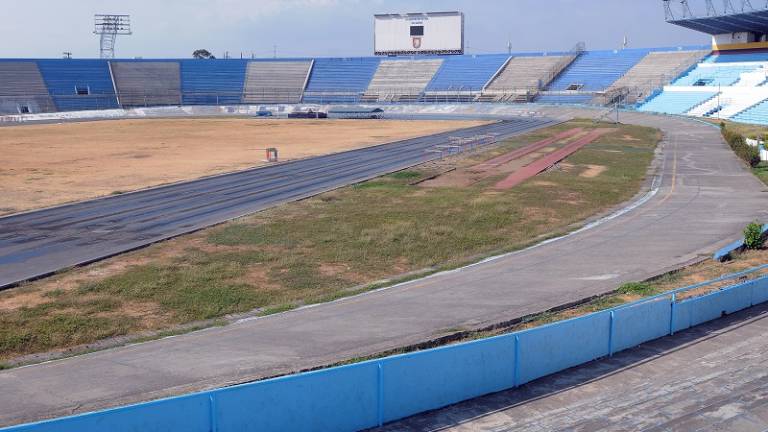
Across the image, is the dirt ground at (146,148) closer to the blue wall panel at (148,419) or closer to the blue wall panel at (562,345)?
the blue wall panel at (148,419)

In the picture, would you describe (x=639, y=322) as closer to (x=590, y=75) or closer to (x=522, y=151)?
(x=522, y=151)

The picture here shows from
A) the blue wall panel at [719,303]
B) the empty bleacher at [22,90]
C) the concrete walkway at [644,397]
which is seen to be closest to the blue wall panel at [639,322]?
the concrete walkway at [644,397]

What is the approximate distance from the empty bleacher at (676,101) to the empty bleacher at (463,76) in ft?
88.2

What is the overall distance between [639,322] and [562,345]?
248 centimetres

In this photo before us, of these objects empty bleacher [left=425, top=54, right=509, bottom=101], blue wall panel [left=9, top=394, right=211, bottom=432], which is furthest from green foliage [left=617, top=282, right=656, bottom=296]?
empty bleacher [left=425, top=54, right=509, bottom=101]

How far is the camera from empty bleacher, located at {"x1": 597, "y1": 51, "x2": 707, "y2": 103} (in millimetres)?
96625

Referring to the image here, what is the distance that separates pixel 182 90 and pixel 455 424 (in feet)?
354

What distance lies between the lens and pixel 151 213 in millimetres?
31547

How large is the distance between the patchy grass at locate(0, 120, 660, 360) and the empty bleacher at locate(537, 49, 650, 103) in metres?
65.7

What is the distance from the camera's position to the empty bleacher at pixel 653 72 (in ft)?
317

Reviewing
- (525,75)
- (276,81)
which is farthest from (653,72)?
(276,81)

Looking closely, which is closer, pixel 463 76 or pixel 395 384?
pixel 395 384

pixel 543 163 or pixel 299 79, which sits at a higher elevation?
pixel 299 79

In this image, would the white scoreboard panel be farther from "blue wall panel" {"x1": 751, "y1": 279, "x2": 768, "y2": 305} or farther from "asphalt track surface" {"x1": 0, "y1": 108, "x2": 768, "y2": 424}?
"blue wall panel" {"x1": 751, "y1": 279, "x2": 768, "y2": 305}
